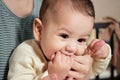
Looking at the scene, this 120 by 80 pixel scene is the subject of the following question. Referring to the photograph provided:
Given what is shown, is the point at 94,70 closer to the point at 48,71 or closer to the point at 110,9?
the point at 48,71

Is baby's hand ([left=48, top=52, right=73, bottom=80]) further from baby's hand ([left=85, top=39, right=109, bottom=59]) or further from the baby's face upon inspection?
baby's hand ([left=85, top=39, right=109, bottom=59])

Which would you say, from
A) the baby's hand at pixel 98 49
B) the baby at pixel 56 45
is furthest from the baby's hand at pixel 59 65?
the baby's hand at pixel 98 49

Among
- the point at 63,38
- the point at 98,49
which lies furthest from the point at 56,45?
the point at 98,49

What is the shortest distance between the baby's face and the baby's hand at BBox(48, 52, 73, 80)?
0.02 metres

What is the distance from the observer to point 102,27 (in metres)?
2.12

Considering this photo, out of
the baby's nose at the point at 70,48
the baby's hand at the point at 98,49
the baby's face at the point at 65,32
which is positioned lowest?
the baby's hand at the point at 98,49

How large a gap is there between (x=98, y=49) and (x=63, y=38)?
168 mm

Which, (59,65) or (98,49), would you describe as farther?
(98,49)

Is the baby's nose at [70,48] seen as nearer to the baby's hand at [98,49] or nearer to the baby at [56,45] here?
the baby at [56,45]

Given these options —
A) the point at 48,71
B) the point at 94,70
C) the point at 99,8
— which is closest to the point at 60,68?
the point at 48,71

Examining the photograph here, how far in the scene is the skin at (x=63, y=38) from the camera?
73 centimetres

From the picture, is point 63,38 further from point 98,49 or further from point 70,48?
point 98,49

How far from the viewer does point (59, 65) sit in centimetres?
72

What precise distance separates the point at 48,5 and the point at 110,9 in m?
1.70
